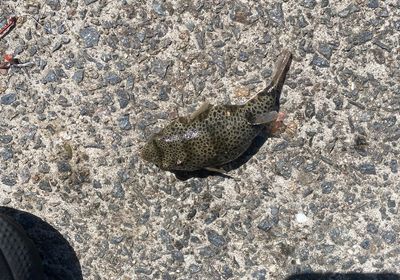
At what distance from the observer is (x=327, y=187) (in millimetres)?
4086

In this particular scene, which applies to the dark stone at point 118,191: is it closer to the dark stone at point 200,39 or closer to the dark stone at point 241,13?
the dark stone at point 200,39

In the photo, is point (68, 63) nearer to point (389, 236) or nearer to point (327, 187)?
point (327, 187)

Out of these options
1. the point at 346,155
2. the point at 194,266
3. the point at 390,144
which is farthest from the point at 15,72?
the point at 390,144

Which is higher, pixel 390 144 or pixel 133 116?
pixel 133 116

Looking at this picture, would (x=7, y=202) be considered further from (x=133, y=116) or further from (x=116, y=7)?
(x=116, y=7)

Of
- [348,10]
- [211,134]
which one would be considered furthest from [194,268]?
[348,10]

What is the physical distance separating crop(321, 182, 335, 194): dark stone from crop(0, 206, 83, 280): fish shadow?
2.04 m

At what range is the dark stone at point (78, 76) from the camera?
4.09 meters

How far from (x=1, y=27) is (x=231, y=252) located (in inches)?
98.2

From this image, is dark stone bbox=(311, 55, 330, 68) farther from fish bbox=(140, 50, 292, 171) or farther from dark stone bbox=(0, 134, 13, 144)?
dark stone bbox=(0, 134, 13, 144)

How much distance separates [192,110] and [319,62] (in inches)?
40.4

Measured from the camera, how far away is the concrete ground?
399 cm

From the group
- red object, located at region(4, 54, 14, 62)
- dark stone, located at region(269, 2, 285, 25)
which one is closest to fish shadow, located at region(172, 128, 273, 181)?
dark stone, located at region(269, 2, 285, 25)

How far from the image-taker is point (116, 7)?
4.03m
